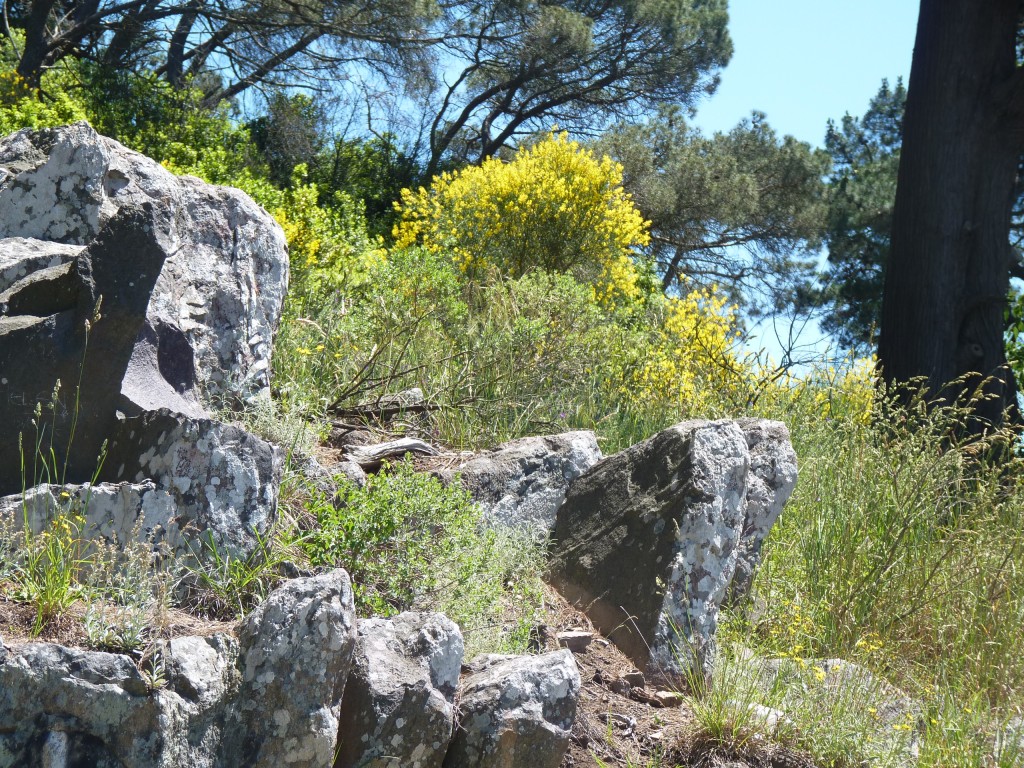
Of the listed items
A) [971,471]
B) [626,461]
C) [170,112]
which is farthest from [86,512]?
[170,112]

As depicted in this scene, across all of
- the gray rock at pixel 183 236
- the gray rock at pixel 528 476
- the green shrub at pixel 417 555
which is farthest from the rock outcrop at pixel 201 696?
the gray rock at pixel 528 476

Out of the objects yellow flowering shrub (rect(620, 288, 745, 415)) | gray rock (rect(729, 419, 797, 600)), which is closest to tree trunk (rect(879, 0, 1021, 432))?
yellow flowering shrub (rect(620, 288, 745, 415))

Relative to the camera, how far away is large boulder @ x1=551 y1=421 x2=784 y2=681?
12.0 ft

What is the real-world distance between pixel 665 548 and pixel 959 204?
4.86 meters

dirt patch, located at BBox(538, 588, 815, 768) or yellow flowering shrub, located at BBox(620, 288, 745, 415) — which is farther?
yellow flowering shrub, located at BBox(620, 288, 745, 415)

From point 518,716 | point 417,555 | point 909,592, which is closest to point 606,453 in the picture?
point 909,592

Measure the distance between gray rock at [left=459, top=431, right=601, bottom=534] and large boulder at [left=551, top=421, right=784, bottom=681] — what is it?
0.16 m

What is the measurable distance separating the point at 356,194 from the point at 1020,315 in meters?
10.4

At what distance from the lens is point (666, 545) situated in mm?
3777

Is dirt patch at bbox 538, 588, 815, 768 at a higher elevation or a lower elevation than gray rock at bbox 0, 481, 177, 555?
lower

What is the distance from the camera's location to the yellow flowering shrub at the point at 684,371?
20.4 feet

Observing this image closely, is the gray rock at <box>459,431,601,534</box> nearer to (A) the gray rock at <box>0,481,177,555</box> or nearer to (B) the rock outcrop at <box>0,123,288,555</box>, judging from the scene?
(B) the rock outcrop at <box>0,123,288,555</box>

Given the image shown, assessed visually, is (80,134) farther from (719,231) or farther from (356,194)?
(719,231)

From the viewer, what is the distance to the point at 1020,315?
33.6ft
